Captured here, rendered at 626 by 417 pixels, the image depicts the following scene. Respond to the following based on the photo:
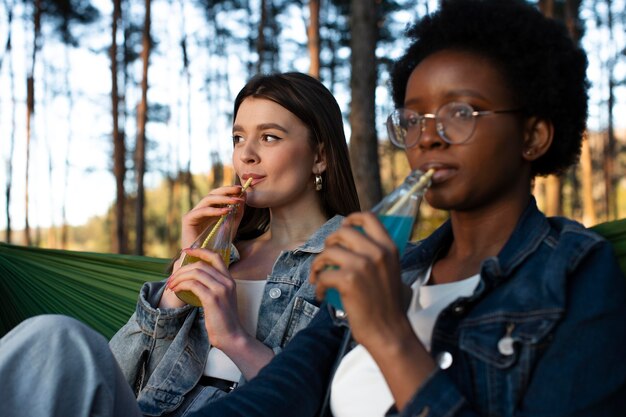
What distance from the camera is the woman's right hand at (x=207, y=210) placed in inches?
86.0

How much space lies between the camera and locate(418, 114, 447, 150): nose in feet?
4.20

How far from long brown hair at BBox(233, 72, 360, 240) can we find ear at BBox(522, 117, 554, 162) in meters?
1.12

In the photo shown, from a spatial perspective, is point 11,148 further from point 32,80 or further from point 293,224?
point 293,224

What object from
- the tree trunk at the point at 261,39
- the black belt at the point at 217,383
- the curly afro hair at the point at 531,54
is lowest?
the black belt at the point at 217,383

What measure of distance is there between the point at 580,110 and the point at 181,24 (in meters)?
20.0

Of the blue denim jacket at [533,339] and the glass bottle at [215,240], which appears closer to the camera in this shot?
the blue denim jacket at [533,339]

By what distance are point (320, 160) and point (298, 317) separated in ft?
2.14

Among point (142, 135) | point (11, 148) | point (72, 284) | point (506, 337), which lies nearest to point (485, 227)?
point (506, 337)

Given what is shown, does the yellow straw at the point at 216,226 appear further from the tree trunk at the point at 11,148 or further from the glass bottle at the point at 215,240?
the tree trunk at the point at 11,148

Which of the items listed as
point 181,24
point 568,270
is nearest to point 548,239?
point 568,270

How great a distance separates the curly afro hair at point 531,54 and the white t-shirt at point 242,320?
1092mm

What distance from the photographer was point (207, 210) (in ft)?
7.18

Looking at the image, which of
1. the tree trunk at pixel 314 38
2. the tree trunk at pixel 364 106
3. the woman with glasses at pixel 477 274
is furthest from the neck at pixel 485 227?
the tree trunk at pixel 314 38

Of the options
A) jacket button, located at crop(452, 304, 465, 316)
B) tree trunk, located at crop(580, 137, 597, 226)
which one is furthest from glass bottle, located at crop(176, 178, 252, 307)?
tree trunk, located at crop(580, 137, 597, 226)
